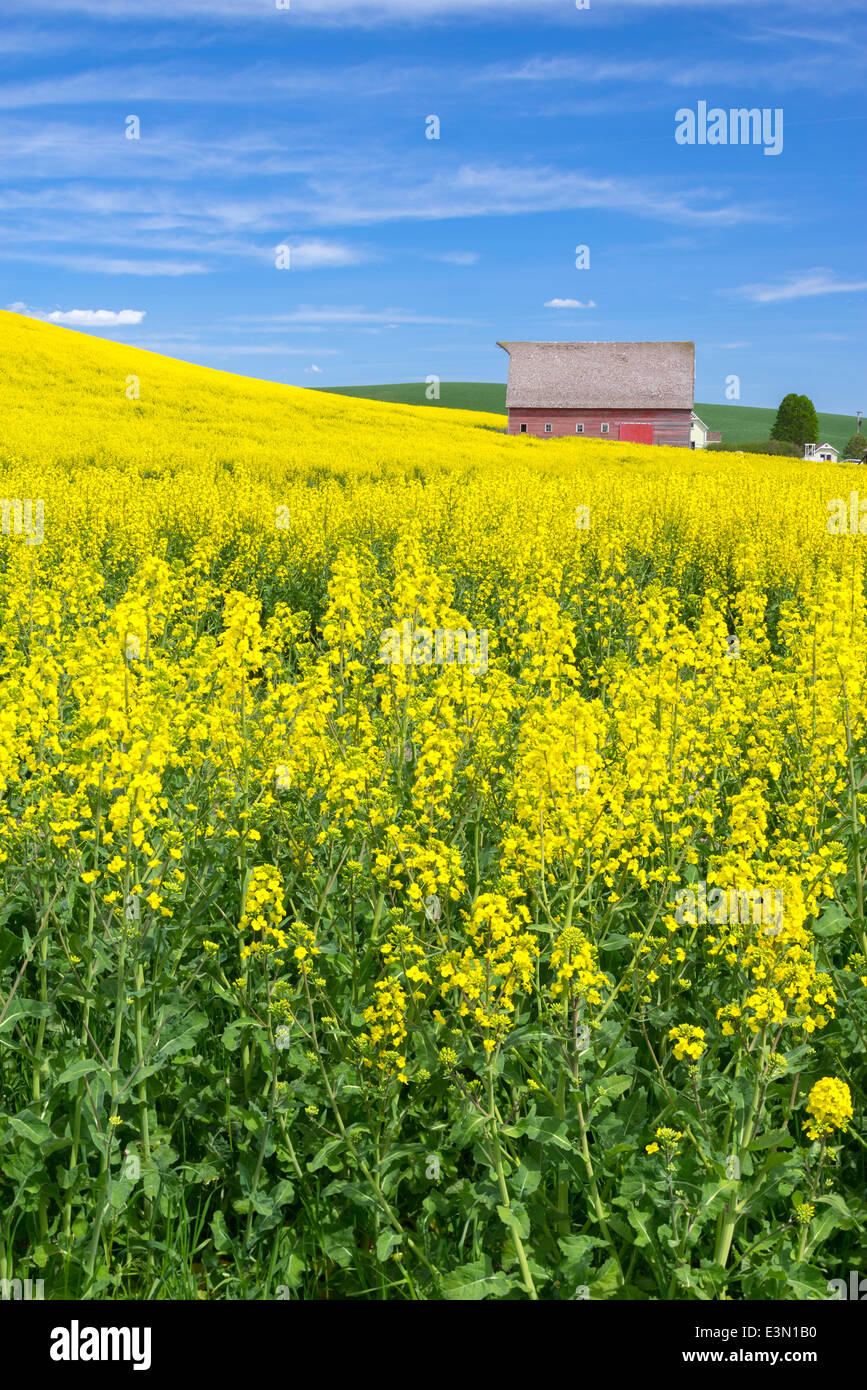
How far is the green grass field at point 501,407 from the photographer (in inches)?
5340

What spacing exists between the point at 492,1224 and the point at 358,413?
36.9 meters

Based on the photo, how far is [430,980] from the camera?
3.13 m

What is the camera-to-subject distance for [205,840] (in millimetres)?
4281

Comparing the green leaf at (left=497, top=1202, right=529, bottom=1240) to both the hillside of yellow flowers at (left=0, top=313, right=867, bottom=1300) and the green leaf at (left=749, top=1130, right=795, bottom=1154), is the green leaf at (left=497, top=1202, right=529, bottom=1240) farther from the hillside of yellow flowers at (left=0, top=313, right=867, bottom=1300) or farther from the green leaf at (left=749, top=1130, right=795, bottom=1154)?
the green leaf at (left=749, top=1130, right=795, bottom=1154)

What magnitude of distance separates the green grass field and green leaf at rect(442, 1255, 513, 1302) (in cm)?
12862

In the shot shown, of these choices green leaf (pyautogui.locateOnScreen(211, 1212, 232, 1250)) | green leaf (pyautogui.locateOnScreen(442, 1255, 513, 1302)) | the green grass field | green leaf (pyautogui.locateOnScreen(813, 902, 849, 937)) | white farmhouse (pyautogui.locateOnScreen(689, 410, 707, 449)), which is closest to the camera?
green leaf (pyautogui.locateOnScreen(442, 1255, 513, 1302))

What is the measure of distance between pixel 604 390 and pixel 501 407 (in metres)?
76.3

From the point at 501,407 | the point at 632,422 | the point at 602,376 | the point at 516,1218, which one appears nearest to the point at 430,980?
the point at 516,1218

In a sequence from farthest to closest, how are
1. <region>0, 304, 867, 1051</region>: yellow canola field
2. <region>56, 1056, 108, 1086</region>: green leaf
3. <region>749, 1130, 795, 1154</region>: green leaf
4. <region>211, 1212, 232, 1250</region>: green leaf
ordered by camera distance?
<region>0, 304, 867, 1051</region>: yellow canola field, <region>211, 1212, 232, 1250</region>: green leaf, <region>56, 1056, 108, 1086</region>: green leaf, <region>749, 1130, 795, 1154</region>: green leaf

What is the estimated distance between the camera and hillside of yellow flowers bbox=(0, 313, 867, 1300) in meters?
3.02

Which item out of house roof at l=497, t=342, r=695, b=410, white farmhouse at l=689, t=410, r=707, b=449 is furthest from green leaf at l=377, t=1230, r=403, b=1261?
white farmhouse at l=689, t=410, r=707, b=449

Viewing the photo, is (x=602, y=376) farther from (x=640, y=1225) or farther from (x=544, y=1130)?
(x=640, y=1225)

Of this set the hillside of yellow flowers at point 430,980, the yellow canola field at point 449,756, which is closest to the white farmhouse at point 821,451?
the yellow canola field at point 449,756

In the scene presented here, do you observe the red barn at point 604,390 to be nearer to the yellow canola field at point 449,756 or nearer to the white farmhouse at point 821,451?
the white farmhouse at point 821,451
